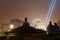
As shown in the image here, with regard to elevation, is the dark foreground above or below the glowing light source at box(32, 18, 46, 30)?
below

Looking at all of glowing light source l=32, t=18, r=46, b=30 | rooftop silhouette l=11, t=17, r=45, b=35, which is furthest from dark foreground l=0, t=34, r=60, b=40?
glowing light source l=32, t=18, r=46, b=30

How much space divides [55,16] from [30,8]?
0.27 metres

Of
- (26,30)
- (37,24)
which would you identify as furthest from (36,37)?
(37,24)

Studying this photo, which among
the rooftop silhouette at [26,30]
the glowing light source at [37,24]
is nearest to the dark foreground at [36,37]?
the rooftop silhouette at [26,30]

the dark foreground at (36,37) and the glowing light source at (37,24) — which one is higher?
the glowing light source at (37,24)

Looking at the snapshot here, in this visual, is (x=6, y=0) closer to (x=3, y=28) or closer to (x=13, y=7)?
(x=13, y=7)

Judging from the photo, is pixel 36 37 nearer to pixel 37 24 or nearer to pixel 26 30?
pixel 26 30

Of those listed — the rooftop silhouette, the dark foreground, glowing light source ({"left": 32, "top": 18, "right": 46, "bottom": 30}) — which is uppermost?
glowing light source ({"left": 32, "top": 18, "right": 46, "bottom": 30})

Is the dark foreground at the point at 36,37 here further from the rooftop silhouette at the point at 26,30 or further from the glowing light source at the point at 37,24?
the glowing light source at the point at 37,24

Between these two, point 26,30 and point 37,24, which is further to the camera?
point 37,24

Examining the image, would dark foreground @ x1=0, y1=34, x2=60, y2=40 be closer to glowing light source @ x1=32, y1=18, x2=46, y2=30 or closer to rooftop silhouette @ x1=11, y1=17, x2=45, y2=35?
rooftop silhouette @ x1=11, y1=17, x2=45, y2=35

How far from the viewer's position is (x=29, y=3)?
1.35 metres

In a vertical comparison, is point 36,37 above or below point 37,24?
below

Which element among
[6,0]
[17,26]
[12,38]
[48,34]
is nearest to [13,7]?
[6,0]
